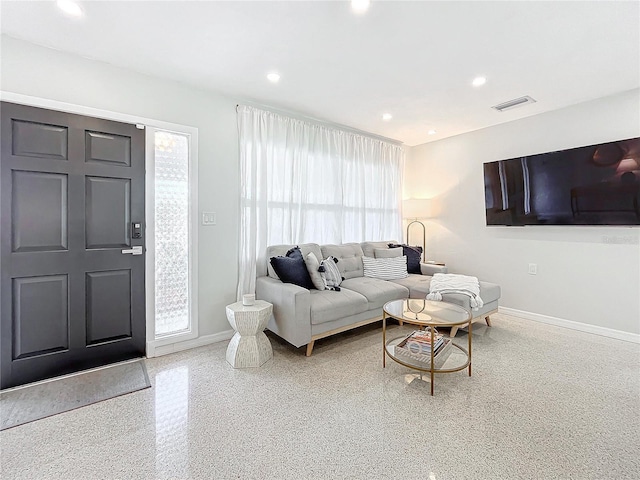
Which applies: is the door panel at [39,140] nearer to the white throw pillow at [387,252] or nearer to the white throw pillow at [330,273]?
the white throw pillow at [330,273]

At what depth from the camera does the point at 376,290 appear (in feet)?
10.4

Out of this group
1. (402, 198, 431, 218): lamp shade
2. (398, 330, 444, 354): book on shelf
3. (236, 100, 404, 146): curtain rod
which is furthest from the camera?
(402, 198, 431, 218): lamp shade

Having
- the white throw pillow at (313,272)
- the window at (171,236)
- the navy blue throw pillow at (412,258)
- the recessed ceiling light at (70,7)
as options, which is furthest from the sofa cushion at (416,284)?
the recessed ceiling light at (70,7)

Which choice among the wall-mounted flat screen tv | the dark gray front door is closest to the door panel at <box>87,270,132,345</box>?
the dark gray front door

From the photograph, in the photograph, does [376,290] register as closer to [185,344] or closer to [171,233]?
[185,344]

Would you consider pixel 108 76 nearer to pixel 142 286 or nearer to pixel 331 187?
pixel 142 286

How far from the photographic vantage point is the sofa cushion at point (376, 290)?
309cm

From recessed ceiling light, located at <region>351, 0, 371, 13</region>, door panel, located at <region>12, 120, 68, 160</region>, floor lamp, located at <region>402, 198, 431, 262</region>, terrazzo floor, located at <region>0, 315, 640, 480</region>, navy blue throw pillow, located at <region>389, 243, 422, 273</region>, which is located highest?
recessed ceiling light, located at <region>351, 0, 371, 13</region>

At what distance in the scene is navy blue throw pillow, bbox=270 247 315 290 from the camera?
2.91m

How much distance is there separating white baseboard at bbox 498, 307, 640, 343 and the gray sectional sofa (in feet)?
2.45

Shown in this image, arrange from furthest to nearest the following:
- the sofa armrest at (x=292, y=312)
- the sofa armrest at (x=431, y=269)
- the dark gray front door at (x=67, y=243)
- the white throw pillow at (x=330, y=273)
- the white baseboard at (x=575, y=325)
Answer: the sofa armrest at (x=431, y=269), the white throw pillow at (x=330, y=273), the white baseboard at (x=575, y=325), the sofa armrest at (x=292, y=312), the dark gray front door at (x=67, y=243)

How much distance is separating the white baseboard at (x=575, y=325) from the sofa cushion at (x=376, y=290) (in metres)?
1.67

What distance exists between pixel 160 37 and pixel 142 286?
2.03 metres

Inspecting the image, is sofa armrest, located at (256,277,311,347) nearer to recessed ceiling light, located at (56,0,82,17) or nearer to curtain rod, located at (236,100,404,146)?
curtain rod, located at (236,100,404,146)
